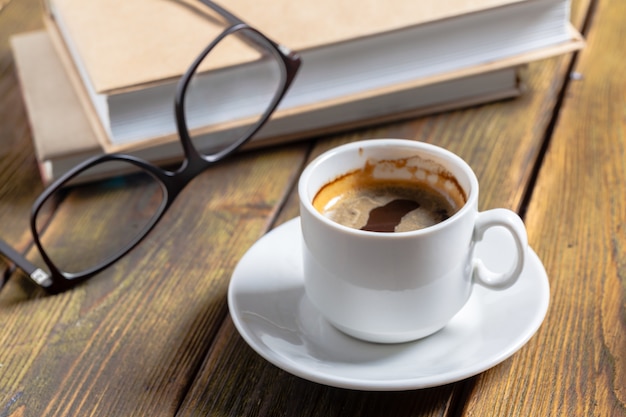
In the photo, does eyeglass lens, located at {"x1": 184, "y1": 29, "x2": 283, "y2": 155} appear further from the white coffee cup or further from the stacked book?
the white coffee cup

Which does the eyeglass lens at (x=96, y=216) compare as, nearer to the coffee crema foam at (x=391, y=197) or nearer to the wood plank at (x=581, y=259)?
the coffee crema foam at (x=391, y=197)

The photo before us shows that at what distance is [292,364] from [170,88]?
0.42 meters

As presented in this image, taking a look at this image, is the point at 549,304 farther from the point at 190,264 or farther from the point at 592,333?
the point at 190,264

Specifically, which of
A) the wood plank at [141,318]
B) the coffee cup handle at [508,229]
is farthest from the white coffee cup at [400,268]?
the wood plank at [141,318]

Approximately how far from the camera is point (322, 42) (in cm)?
92

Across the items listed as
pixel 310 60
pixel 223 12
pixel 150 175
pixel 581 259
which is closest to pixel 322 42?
pixel 310 60

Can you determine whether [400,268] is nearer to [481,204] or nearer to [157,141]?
[481,204]

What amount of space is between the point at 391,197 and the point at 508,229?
0.41 ft

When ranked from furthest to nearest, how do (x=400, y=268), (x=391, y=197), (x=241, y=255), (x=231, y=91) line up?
(x=231, y=91) < (x=241, y=255) < (x=391, y=197) < (x=400, y=268)

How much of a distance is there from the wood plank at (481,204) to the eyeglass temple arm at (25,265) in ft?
0.67

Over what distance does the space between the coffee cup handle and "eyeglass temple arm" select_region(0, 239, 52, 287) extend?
17.1 inches

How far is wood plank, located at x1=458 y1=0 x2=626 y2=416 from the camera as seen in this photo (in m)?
0.64

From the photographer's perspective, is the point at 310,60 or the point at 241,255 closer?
the point at 241,255

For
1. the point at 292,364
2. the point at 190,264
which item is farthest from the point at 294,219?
the point at 292,364
